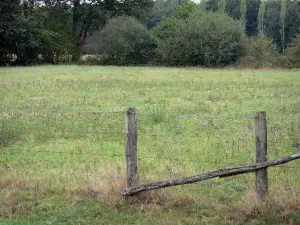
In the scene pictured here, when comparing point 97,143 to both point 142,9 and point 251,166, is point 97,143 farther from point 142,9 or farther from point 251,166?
point 142,9

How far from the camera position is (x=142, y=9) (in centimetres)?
7788

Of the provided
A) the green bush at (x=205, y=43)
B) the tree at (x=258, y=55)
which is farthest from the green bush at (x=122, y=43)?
the tree at (x=258, y=55)

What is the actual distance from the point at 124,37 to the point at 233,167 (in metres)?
56.4

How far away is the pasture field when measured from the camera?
6.89 meters

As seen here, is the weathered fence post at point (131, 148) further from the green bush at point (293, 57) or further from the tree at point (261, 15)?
the tree at point (261, 15)

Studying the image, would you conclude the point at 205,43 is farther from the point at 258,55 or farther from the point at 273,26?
the point at 273,26

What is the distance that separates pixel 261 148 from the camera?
6.77 m

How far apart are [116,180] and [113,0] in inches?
2852

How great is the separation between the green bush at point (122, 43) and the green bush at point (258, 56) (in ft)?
52.1

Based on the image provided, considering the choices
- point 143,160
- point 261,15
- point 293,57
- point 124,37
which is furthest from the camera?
point 261,15

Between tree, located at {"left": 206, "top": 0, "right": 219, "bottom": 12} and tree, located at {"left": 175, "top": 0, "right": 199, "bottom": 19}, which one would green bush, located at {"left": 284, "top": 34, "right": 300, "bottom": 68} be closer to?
tree, located at {"left": 175, "top": 0, "right": 199, "bottom": 19}

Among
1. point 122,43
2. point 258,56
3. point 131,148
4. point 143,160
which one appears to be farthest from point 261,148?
point 122,43

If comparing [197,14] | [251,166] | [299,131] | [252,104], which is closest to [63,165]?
[251,166]

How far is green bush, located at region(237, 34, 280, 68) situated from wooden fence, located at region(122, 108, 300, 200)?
45.8 m
